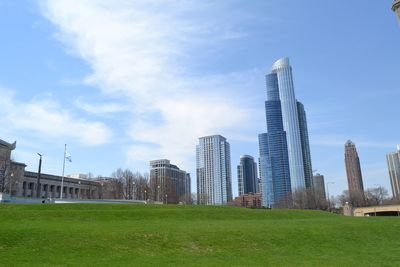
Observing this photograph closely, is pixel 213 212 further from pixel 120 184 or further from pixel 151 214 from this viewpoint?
pixel 120 184

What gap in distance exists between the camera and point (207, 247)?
26109 millimetres

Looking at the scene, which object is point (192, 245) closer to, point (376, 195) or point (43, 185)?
point (43, 185)

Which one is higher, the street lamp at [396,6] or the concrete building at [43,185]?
the street lamp at [396,6]

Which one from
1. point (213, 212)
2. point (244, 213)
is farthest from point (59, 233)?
point (244, 213)

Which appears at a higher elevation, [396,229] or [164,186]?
[164,186]

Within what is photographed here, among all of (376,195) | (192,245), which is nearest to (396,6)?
(192,245)

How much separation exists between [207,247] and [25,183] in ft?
455

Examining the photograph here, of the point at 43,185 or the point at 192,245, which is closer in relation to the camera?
the point at 192,245

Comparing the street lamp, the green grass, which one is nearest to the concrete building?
the green grass

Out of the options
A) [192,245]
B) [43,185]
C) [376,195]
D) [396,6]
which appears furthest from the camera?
[376,195]

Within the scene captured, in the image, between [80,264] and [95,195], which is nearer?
[80,264]

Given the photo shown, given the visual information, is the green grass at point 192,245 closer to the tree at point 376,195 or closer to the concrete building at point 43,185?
the concrete building at point 43,185

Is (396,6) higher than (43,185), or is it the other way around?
(396,6)

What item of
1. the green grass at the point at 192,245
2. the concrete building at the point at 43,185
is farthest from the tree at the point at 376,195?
the green grass at the point at 192,245
